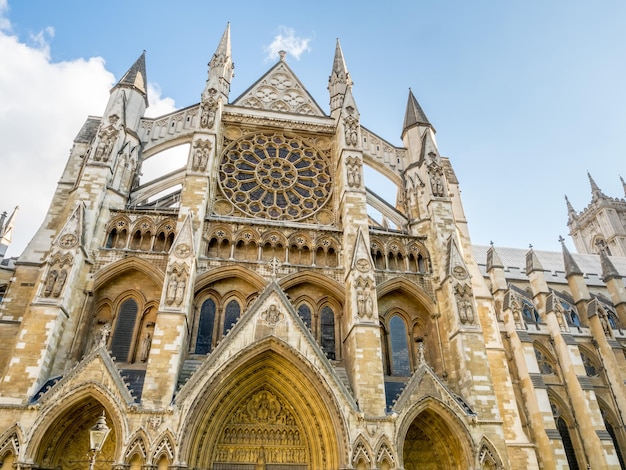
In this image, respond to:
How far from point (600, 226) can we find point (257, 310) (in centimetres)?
5133

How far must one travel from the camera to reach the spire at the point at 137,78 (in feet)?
63.3

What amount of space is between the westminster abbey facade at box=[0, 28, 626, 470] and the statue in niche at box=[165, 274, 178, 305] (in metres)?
0.05

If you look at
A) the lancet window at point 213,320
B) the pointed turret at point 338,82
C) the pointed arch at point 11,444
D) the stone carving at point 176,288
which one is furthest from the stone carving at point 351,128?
the pointed arch at point 11,444

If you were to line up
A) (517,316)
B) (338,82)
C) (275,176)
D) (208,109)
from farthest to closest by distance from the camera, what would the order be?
1. (517,316)
2. (338,82)
3. (275,176)
4. (208,109)

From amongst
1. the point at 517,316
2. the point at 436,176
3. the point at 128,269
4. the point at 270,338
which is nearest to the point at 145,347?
the point at 128,269

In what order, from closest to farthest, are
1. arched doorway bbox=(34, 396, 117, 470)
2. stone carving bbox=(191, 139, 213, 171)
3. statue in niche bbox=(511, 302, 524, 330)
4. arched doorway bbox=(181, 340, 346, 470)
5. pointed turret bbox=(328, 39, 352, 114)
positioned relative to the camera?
arched doorway bbox=(34, 396, 117, 470)
arched doorway bbox=(181, 340, 346, 470)
stone carving bbox=(191, 139, 213, 171)
pointed turret bbox=(328, 39, 352, 114)
statue in niche bbox=(511, 302, 524, 330)

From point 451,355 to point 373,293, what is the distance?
11.5ft

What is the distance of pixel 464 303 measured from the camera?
15219mm

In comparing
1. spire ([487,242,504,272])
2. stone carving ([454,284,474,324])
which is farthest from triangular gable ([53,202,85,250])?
spire ([487,242,504,272])

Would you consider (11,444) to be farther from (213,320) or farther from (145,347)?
(213,320)

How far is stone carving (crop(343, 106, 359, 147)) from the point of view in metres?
18.9

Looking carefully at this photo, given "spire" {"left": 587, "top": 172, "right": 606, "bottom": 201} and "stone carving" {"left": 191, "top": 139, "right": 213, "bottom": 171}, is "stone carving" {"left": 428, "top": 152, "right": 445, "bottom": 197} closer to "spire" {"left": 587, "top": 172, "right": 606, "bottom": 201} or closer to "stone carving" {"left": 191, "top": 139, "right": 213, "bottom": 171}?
"stone carving" {"left": 191, "top": 139, "right": 213, "bottom": 171}

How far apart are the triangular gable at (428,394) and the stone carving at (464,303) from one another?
97.8 inches

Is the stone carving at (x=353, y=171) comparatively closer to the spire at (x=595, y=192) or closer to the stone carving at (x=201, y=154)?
the stone carving at (x=201, y=154)
